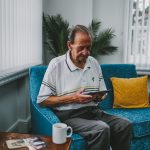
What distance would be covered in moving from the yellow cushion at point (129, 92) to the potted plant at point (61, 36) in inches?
31.7

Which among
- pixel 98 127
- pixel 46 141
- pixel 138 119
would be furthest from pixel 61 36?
pixel 46 141

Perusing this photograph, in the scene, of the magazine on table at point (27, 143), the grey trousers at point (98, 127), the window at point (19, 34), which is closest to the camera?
the magazine on table at point (27, 143)

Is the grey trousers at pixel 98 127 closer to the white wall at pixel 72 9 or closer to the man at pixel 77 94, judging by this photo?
the man at pixel 77 94

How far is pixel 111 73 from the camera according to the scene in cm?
262

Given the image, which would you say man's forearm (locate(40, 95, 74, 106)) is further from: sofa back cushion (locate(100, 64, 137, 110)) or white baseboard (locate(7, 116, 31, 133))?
white baseboard (locate(7, 116, 31, 133))

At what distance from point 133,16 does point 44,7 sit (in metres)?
1.18

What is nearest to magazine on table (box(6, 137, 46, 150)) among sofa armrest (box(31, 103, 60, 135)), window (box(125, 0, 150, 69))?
sofa armrest (box(31, 103, 60, 135))

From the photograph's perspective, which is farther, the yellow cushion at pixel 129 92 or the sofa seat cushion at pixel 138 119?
the yellow cushion at pixel 129 92

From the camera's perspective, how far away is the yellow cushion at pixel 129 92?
2.53 metres

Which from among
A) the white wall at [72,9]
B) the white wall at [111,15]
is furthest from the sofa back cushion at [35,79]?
the white wall at [111,15]

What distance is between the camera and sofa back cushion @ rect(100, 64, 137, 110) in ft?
8.44

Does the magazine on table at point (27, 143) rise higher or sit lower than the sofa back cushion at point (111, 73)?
lower

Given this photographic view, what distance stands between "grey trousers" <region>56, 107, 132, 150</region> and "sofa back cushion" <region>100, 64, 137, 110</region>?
53 centimetres

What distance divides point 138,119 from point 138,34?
1.43 meters
